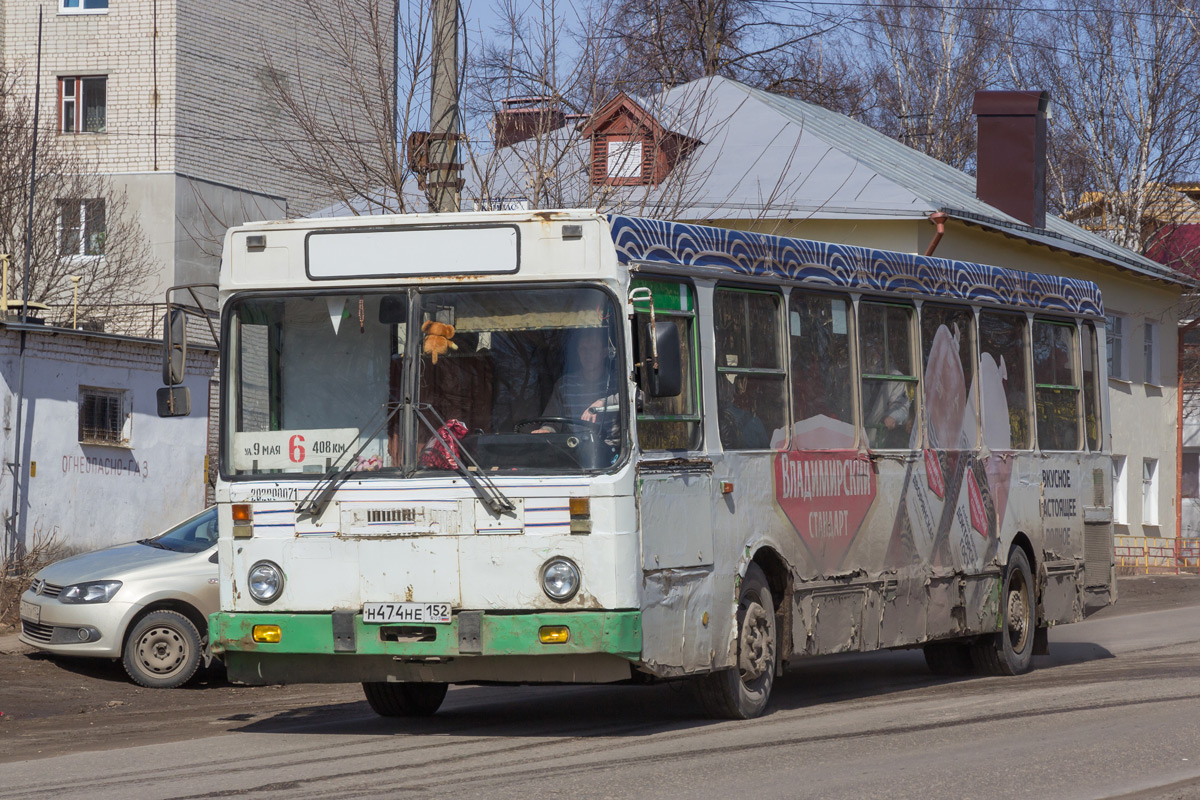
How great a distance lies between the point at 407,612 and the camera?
28.8ft

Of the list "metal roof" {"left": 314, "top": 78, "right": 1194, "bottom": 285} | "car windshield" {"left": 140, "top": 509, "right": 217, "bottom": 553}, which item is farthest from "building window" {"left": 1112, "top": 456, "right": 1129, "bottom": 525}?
"car windshield" {"left": 140, "top": 509, "right": 217, "bottom": 553}

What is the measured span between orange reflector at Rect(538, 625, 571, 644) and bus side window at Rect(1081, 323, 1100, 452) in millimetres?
7160

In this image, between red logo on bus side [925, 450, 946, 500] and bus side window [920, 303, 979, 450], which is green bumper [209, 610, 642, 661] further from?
bus side window [920, 303, 979, 450]

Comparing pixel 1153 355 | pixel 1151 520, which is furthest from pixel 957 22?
pixel 1151 520

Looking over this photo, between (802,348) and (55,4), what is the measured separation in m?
29.4

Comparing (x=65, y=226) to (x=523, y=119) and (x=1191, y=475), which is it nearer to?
(x=523, y=119)

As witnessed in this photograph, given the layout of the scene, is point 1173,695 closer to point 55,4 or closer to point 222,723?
point 222,723

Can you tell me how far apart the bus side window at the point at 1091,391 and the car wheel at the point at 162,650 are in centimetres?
752

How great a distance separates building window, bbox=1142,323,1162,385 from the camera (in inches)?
1465

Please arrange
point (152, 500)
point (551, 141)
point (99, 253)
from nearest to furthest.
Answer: point (551, 141) → point (152, 500) → point (99, 253)

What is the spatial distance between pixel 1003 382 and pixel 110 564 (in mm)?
7120

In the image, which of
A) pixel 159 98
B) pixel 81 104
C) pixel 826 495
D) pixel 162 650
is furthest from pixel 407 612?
pixel 81 104

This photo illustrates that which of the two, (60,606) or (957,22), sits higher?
(957,22)

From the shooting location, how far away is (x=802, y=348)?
10453 mm
